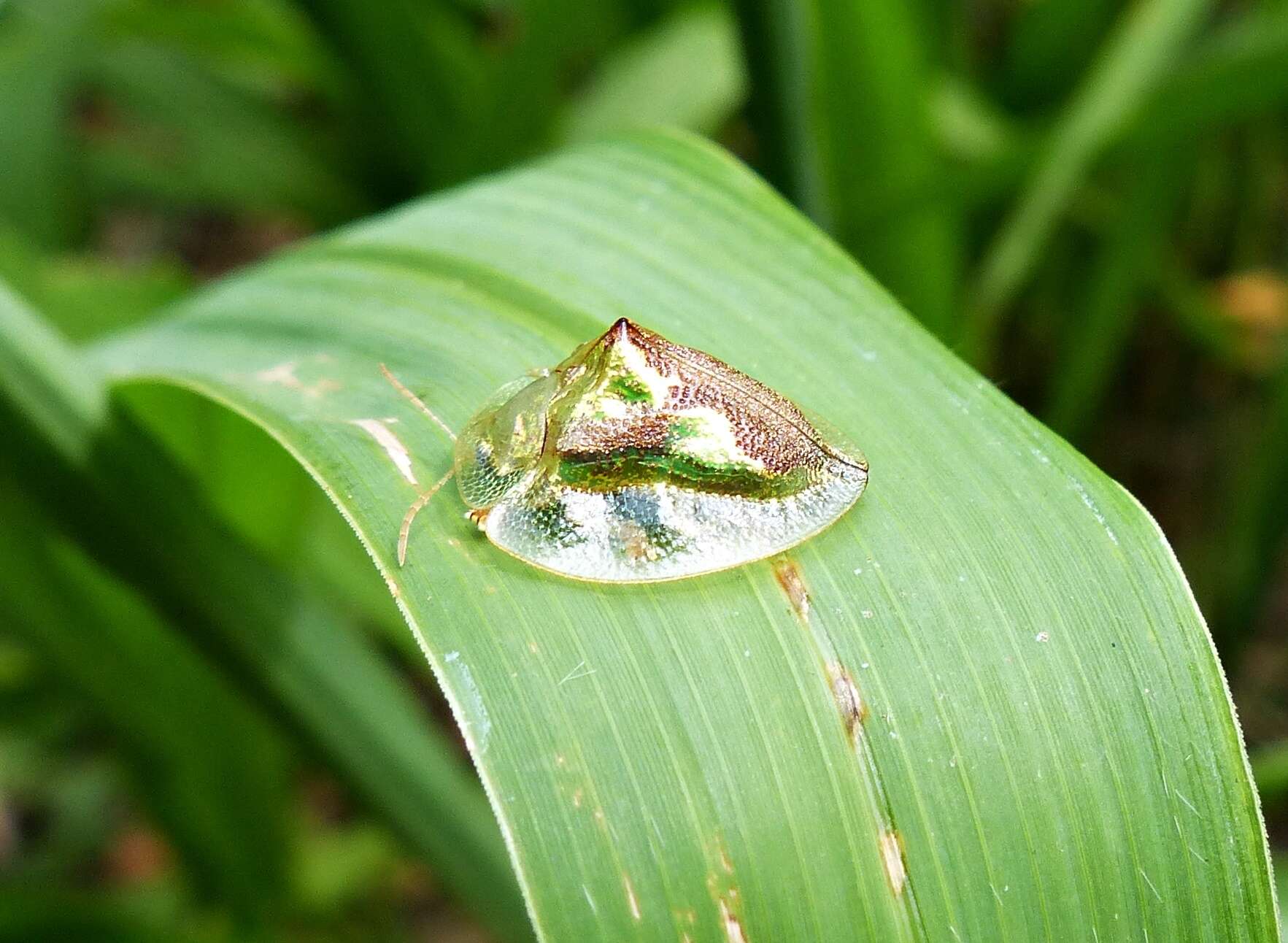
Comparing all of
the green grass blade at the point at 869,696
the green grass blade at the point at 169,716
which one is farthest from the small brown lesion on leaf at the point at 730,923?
the green grass blade at the point at 169,716

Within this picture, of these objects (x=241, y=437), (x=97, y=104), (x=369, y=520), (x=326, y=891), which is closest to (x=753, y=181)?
(x=369, y=520)

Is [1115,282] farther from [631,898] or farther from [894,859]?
[631,898]

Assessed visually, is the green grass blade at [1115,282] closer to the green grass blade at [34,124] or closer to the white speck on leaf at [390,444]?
the white speck on leaf at [390,444]

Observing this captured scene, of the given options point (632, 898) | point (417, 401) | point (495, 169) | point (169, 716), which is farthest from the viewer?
point (495, 169)

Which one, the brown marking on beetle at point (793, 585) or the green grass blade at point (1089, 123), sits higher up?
the green grass blade at point (1089, 123)

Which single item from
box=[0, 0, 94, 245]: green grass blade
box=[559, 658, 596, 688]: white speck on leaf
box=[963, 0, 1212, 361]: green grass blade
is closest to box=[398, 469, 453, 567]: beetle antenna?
box=[559, 658, 596, 688]: white speck on leaf

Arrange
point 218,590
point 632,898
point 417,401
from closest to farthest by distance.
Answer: point 632,898, point 417,401, point 218,590

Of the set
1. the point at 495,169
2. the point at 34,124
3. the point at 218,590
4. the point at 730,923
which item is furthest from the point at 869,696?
the point at 34,124
